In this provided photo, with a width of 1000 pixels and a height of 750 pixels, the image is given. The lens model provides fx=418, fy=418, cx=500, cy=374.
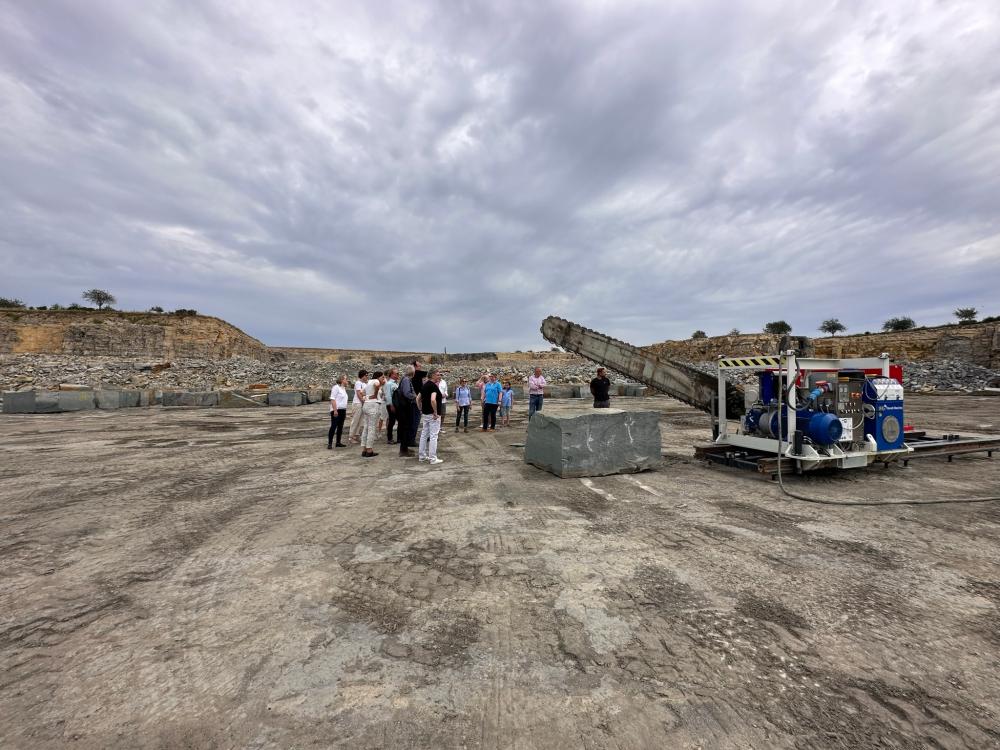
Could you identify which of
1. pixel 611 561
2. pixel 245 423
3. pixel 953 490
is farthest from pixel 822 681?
pixel 245 423

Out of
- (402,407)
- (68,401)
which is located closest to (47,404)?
(68,401)

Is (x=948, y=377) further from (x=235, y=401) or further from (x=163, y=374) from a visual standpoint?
(x=163, y=374)

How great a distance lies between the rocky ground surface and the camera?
82.7 feet

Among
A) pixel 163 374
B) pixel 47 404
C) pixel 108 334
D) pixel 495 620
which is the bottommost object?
pixel 495 620

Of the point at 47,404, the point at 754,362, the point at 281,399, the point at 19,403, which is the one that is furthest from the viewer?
the point at 281,399

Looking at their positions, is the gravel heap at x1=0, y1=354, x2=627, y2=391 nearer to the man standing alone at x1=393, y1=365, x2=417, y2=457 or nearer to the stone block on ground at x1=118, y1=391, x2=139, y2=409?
the stone block on ground at x1=118, y1=391, x2=139, y2=409

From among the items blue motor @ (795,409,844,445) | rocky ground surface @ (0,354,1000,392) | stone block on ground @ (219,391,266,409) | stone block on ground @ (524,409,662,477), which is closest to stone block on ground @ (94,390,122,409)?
stone block on ground @ (219,391,266,409)

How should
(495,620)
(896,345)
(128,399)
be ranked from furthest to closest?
(896,345)
(128,399)
(495,620)

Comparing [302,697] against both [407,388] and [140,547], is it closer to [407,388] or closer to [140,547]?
[140,547]

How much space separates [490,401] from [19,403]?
61.2 ft

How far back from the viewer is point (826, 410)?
616 centimetres

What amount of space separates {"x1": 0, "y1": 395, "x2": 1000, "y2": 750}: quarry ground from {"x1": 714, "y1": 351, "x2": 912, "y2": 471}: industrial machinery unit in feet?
2.53

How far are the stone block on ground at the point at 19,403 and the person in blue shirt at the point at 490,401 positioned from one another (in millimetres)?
18031

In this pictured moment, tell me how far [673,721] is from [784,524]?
3356 mm
